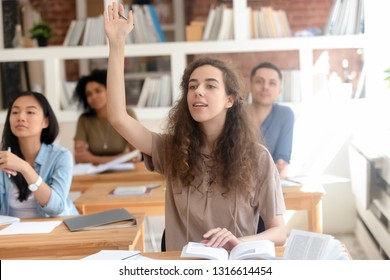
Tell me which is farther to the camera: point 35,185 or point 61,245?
point 35,185

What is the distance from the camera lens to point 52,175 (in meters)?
2.58

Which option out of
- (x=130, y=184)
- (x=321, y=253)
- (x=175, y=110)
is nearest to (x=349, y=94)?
(x=130, y=184)

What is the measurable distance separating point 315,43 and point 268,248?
7.64ft

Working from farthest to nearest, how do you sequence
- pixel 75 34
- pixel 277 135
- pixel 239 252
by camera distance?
pixel 75 34
pixel 277 135
pixel 239 252

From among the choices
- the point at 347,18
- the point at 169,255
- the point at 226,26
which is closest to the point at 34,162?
the point at 169,255

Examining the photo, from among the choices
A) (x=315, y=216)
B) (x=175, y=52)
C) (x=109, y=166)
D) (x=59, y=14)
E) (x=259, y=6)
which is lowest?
(x=315, y=216)

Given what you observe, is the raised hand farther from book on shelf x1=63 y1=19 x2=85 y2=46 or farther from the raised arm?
book on shelf x1=63 y1=19 x2=85 y2=46

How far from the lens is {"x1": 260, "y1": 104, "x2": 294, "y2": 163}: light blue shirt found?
3.12 meters

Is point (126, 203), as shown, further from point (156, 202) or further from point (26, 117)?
point (26, 117)

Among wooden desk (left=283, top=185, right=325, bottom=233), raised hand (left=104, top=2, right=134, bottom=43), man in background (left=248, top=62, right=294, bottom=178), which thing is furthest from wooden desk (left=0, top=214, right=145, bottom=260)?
man in background (left=248, top=62, right=294, bottom=178)

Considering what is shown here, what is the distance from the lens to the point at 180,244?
2.15m

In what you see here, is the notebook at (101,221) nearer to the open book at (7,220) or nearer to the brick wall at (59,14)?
the open book at (7,220)

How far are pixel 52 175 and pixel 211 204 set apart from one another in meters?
0.83

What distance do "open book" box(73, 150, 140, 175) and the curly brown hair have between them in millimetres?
1513
